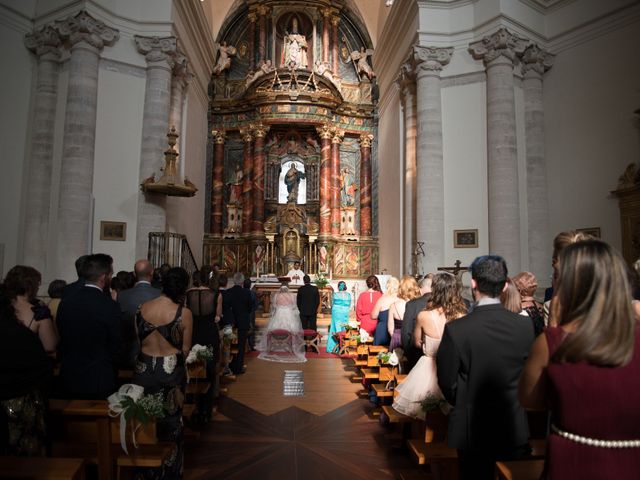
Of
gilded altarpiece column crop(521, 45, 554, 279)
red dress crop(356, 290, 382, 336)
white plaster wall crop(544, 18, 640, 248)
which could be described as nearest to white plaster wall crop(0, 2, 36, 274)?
red dress crop(356, 290, 382, 336)

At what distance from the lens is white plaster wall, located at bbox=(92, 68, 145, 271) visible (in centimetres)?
1049

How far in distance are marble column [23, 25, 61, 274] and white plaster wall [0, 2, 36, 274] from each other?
0.66 ft

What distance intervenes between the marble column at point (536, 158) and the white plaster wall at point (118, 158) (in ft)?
31.5

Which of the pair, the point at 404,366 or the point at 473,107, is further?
the point at 473,107

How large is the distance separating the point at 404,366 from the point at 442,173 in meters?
7.72

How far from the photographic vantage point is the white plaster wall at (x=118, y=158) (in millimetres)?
10492

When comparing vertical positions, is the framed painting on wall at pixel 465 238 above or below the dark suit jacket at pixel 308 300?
above

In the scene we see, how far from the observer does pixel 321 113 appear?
1767 centimetres


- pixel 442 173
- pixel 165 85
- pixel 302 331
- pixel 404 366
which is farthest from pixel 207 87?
pixel 404 366

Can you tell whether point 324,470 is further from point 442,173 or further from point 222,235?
point 222,235

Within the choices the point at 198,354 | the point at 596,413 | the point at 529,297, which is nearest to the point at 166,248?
the point at 198,354

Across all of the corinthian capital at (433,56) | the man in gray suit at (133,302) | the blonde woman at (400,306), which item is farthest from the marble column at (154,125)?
the blonde woman at (400,306)

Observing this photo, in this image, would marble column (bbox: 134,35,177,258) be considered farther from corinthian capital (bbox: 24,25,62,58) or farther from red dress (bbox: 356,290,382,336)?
red dress (bbox: 356,290,382,336)

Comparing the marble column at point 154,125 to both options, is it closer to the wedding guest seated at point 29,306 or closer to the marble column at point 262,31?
the wedding guest seated at point 29,306
